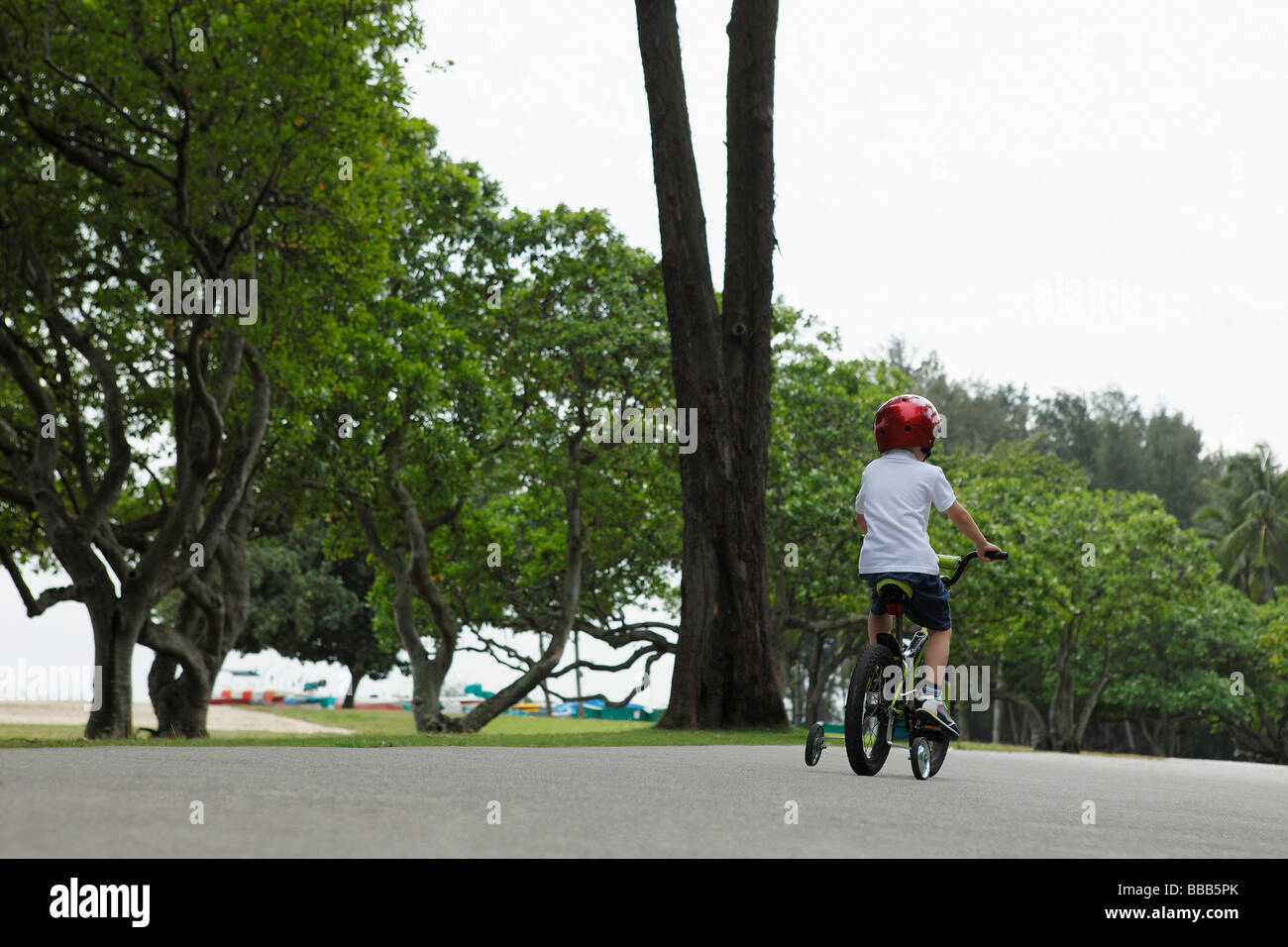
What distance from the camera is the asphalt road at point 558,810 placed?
3.38 meters

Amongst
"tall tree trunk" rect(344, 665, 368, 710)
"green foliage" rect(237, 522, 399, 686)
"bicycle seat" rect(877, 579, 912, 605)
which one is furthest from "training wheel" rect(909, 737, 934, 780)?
"tall tree trunk" rect(344, 665, 368, 710)

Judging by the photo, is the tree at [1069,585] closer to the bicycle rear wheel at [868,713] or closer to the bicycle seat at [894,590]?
the bicycle rear wheel at [868,713]

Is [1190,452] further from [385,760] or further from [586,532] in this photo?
[385,760]

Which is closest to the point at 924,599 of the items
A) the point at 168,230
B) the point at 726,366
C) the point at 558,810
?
the point at 558,810

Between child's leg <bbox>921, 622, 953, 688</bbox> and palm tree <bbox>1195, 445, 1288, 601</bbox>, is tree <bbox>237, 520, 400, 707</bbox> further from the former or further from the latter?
palm tree <bbox>1195, 445, 1288, 601</bbox>

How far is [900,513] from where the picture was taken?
6.16 metres

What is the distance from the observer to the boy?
6.10 metres

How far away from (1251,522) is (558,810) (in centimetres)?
6002

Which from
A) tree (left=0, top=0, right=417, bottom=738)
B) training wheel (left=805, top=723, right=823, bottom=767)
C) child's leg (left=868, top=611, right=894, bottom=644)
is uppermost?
tree (left=0, top=0, right=417, bottom=738)

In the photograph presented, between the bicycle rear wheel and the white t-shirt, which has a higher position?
the white t-shirt

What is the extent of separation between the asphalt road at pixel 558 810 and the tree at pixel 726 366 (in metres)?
5.42

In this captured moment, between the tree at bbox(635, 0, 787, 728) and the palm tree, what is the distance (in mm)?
50808

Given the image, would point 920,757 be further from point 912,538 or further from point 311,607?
point 311,607
